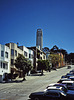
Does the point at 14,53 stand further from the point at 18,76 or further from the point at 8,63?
the point at 18,76

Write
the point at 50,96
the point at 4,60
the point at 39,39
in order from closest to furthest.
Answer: the point at 50,96 < the point at 4,60 < the point at 39,39

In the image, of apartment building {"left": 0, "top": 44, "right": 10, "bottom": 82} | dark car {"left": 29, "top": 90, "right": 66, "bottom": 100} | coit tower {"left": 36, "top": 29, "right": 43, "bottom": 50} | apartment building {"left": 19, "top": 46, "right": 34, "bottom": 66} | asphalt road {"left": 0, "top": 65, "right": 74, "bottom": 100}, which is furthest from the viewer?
coit tower {"left": 36, "top": 29, "right": 43, "bottom": 50}

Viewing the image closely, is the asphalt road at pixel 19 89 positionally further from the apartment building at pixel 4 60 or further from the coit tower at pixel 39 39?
the coit tower at pixel 39 39

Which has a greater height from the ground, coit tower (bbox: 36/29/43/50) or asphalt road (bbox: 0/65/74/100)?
coit tower (bbox: 36/29/43/50)

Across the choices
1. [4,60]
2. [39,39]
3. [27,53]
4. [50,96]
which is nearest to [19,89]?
[50,96]

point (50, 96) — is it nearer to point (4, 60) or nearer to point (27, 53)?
point (4, 60)

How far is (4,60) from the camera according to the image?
4081 cm

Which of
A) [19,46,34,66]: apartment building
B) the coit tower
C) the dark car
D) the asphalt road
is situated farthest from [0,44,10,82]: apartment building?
the coit tower

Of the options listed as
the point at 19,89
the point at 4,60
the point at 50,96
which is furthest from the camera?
the point at 4,60

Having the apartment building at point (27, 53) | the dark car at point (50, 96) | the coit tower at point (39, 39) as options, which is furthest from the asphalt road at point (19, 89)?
the coit tower at point (39, 39)

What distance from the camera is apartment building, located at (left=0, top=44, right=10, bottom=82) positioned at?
39.9 meters

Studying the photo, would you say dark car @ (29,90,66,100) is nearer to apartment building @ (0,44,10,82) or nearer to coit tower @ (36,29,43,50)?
apartment building @ (0,44,10,82)

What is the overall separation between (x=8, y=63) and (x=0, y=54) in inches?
181

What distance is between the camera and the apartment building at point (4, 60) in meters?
39.9
